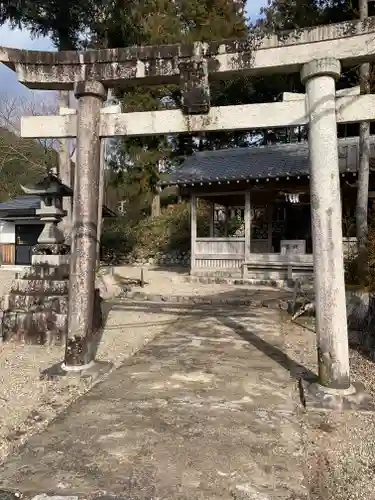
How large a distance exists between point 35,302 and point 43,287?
299 millimetres

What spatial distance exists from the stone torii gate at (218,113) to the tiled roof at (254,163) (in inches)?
355

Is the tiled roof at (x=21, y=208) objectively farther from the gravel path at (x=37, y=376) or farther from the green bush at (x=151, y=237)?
the gravel path at (x=37, y=376)

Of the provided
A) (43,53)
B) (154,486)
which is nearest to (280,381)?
(154,486)

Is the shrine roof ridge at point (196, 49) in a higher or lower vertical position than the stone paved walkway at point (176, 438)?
higher

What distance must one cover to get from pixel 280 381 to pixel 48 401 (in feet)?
7.94

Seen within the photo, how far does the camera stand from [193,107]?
454 cm

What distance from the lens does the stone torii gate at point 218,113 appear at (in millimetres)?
4027

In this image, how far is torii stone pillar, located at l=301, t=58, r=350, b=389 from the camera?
3.99 m

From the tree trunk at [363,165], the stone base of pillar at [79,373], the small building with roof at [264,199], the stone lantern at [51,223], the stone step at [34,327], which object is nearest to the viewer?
the stone base of pillar at [79,373]

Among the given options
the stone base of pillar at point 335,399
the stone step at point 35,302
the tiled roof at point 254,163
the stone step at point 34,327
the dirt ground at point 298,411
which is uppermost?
the tiled roof at point 254,163

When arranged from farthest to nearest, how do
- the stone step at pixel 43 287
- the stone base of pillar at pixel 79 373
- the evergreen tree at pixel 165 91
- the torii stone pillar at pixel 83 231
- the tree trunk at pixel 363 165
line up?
the evergreen tree at pixel 165 91
the tree trunk at pixel 363 165
the stone step at pixel 43 287
the torii stone pillar at pixel 83 231
the stone base of pillar at pixel 79 373

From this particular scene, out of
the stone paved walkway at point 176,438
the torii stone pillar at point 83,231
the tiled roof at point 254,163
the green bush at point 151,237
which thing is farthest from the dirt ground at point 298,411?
the green bush at point 151,237

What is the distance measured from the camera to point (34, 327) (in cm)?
658

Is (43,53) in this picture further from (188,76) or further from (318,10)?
(318,10)
